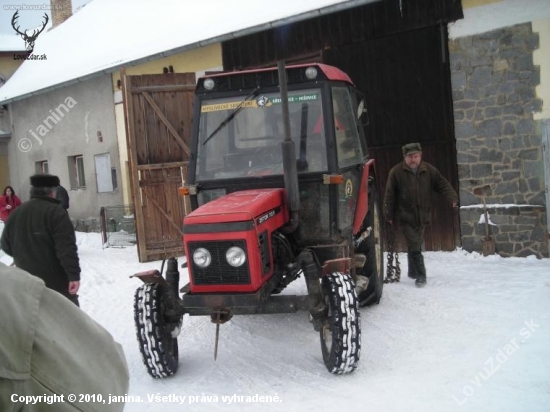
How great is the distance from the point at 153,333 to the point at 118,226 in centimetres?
913

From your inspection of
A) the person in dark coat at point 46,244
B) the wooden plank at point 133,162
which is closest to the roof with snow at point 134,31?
the wooden plank at point 133,162

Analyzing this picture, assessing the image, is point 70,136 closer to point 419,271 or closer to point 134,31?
point 134,31

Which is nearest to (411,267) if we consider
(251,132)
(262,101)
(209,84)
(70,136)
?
(251,132)

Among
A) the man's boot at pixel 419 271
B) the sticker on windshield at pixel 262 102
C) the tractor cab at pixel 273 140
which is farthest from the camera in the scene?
the man's boot at pixel 419 271

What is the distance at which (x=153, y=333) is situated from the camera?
4.12 metres

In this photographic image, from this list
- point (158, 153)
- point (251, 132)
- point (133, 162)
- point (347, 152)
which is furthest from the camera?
point (158, 153)

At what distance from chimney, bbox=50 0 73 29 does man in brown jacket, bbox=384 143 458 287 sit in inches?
745

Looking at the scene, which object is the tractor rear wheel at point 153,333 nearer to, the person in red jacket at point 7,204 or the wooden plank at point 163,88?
the wooden plank at point 163,88

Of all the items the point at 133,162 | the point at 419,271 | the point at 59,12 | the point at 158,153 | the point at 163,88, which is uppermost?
the point at 59,12

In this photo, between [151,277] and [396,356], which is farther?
[396,356]

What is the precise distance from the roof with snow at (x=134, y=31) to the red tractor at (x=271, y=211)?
3.80 metres

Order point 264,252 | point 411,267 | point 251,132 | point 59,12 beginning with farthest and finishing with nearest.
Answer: point 59,12, point 411,267, point 251,132, point 264,252

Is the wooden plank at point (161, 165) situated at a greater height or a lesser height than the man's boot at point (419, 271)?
greater

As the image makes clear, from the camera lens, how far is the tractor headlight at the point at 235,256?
3.88 metres
